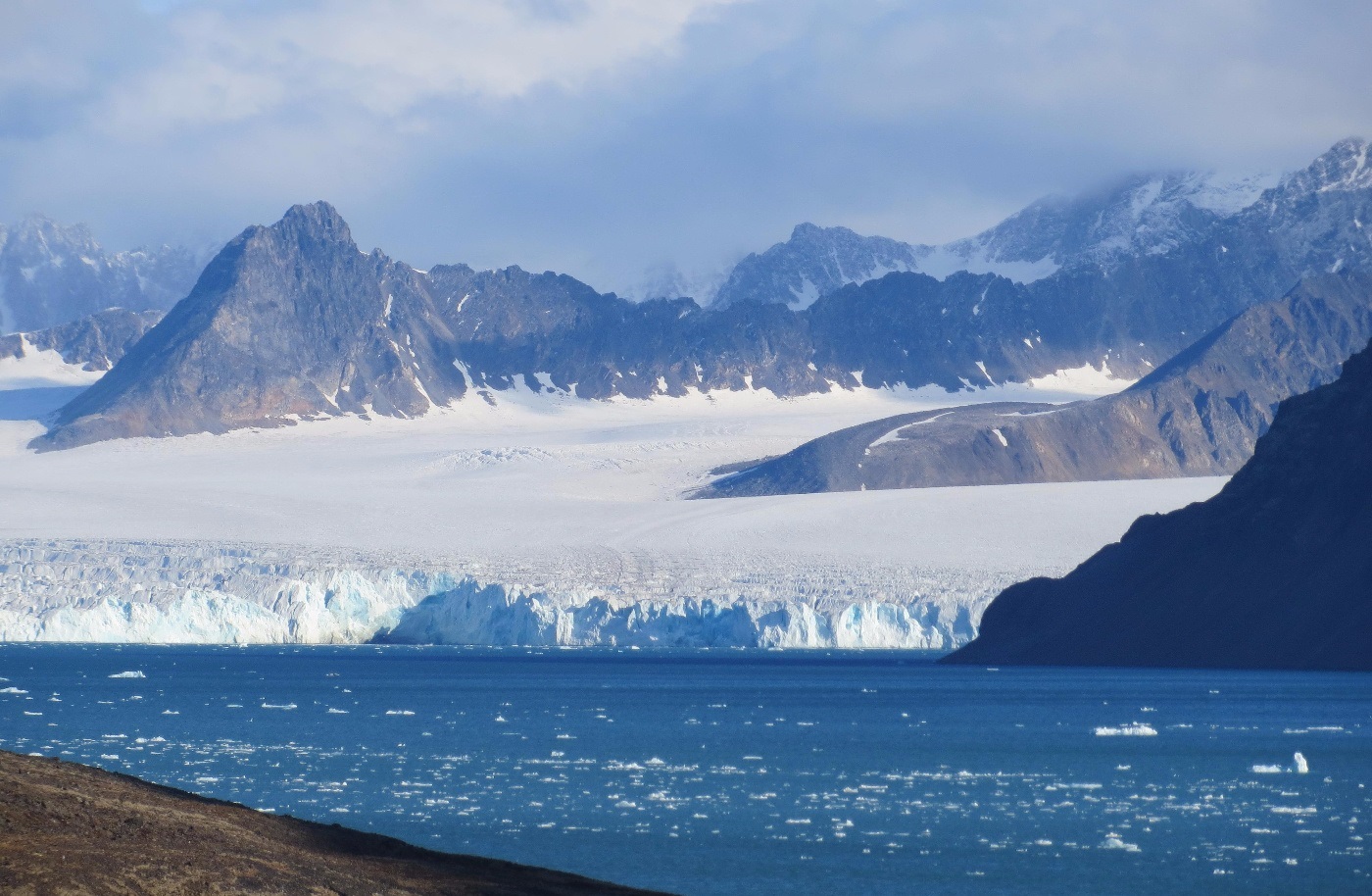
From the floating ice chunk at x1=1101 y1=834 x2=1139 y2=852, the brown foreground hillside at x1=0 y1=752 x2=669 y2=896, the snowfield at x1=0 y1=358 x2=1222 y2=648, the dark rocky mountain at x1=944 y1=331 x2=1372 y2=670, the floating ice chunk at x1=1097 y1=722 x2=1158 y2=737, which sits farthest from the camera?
the snowfield at x1=0 y1=358 x2=1222 y2=648

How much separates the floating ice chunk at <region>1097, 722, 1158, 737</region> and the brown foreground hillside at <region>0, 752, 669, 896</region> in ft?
88.0

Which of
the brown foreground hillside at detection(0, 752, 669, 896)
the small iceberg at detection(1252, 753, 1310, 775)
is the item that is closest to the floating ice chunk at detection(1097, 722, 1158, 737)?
the small iceberg at detection(1252, 753, 1310, 775)

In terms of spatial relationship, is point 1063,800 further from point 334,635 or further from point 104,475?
point 104,475

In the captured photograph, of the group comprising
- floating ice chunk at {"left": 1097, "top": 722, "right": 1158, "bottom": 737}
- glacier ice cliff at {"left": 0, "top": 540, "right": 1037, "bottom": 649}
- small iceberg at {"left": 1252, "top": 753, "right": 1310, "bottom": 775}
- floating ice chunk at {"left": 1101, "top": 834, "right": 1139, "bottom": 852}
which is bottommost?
floating ice chunk at {"left": 1101, "top": 834, "right": 1139, "bottom": 852}

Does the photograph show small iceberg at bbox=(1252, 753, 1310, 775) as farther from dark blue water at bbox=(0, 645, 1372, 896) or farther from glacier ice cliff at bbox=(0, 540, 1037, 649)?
glacier ice cliff at bbox=(0, 540, 1037, 649)

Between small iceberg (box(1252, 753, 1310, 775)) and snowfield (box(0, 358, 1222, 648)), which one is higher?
snowfield (box(0, 358, 1222, 648))

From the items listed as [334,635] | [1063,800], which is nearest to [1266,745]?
[1063,800]

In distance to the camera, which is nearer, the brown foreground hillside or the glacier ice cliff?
the brown foreground hillside

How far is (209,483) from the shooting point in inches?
5192

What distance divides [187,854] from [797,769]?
20.6 metres

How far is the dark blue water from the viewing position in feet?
92.0

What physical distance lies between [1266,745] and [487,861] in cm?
2598

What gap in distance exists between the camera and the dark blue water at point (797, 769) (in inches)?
1104

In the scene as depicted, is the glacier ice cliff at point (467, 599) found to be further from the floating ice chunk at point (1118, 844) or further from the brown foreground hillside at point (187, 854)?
the brown foreground hillside at point (187, 854)
